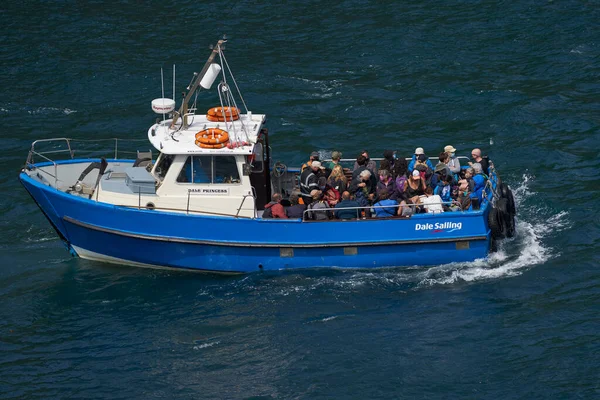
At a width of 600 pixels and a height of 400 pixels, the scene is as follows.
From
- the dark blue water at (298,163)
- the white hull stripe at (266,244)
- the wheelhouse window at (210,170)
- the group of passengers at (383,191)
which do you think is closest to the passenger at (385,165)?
the group of passengers at (383,191)

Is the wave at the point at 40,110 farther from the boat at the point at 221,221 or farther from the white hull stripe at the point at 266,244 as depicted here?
the white hull stripe at the point at 266,244

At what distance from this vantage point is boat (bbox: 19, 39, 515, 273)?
18.8 metres

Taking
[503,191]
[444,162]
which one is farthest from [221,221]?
[503,191]

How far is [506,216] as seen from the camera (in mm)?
19609

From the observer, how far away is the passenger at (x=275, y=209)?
19.0 meters

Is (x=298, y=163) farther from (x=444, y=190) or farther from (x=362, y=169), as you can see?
(x=444, y=190)

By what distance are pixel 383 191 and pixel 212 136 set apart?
3737 millimetres

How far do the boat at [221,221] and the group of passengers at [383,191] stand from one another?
0.32m

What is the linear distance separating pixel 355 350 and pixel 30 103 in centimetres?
1729

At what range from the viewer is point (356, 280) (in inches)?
746

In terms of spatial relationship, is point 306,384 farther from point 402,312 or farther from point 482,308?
point 482,308

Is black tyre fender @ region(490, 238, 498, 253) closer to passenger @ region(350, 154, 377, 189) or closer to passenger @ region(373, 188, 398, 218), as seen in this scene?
passenger @ region(373, 188, 398, 218)

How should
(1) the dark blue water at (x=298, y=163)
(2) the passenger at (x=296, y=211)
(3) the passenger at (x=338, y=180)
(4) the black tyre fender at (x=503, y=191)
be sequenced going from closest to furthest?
1. (1) the dark blue water at (x=298, y=163)
2. (2) the passenger at (x=296, y=211)
3. (3) the passenger at (x=338, y=180)
4. (4) the black tyre fender at (x=503, y=191)

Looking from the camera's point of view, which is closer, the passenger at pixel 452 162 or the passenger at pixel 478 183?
the passenger at pixel 478 183
